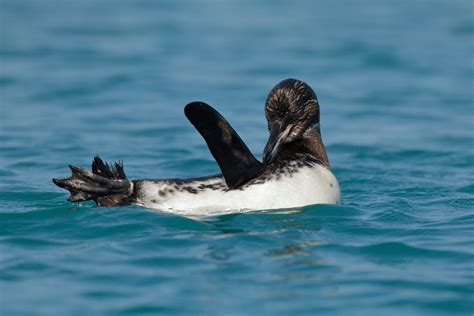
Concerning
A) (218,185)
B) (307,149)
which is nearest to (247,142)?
(307,149)

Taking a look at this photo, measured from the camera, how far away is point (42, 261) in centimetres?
830

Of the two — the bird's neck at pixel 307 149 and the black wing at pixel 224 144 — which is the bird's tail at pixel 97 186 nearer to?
the black wing at pixel 224 144

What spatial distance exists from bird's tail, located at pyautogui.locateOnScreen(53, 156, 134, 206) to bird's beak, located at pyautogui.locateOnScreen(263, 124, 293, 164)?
1460 mm

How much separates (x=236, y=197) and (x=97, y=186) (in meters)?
1.34

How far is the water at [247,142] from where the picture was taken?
25.2ft

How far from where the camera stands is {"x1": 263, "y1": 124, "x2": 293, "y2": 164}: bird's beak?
33.0ft

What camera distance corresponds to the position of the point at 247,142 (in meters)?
15.4

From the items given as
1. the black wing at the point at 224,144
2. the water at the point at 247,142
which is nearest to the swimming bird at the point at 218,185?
the black wing at the point at 224,144

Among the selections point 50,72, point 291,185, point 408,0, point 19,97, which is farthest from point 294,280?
point 408,0

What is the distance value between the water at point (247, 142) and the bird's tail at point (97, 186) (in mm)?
187

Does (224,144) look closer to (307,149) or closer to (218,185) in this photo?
(218,185)

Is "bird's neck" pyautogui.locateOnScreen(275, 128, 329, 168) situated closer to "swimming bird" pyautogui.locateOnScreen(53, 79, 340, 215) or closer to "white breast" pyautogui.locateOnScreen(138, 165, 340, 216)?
"swimming bird" pyautogui.locateOnScreen(53, 79, 340, 215)

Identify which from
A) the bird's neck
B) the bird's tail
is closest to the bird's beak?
the bird's neck

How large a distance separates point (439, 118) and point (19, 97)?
7.61 metres
